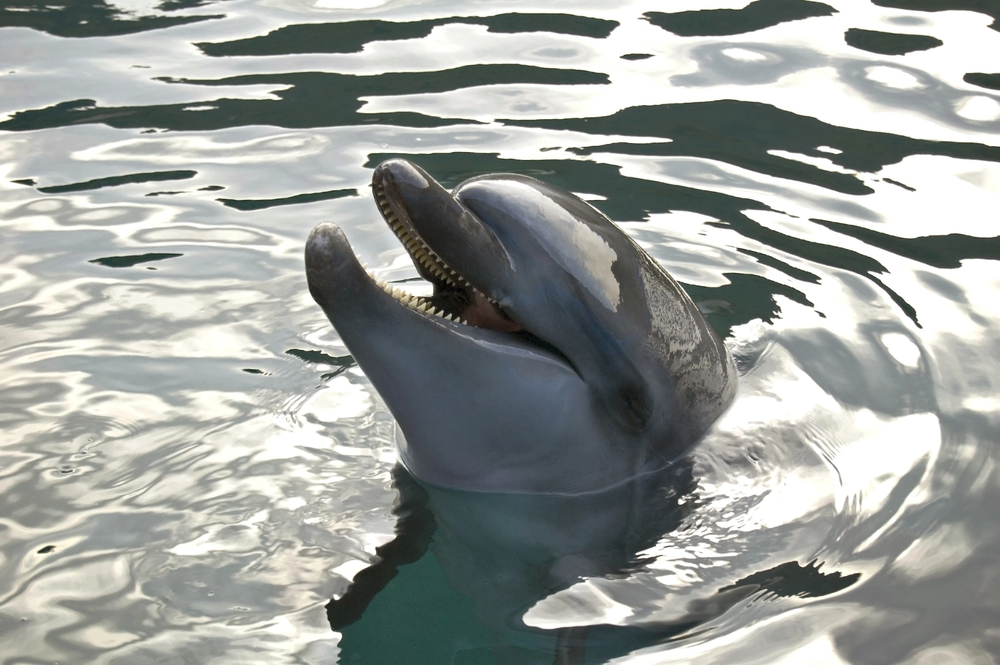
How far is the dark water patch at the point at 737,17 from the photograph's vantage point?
34.5 ft

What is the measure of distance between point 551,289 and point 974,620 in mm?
1979

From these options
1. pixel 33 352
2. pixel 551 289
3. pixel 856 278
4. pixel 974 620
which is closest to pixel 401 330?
pixel 551 289

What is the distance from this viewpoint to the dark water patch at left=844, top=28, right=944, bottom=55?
9945 millimetres

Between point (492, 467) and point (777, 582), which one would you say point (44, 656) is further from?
point (777, 582)

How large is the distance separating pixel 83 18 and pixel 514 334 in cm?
798

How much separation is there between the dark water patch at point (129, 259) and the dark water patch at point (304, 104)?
2078mm

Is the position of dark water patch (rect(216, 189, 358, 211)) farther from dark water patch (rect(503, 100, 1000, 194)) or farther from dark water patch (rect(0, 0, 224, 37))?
dark water patch (rect(0, 0, 224, 37))

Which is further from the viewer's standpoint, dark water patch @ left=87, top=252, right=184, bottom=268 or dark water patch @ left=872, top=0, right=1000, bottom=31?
dark water patch @ left=872, top=0, right=1000, bottom=31

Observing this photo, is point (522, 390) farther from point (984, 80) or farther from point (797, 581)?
point (984, 80)

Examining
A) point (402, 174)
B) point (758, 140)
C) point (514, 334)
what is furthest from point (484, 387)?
point (758, 140)

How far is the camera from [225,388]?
5871mm

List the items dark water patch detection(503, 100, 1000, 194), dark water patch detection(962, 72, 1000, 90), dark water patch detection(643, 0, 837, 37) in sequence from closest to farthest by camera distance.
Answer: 1. dark water patch detection(503, 100, 1000, 194)
2. dark water patch detection(962, 72, 1000, 90)
3. dark water patch detection(643, 0, 837, 37)

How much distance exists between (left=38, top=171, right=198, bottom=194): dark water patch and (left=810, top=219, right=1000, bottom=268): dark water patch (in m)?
4.50

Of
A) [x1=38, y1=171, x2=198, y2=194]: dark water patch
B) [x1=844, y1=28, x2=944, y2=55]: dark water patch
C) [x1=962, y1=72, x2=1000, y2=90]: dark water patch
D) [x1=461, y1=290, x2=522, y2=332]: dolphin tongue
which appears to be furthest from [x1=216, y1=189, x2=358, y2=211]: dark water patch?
[x1=962, y1=72, x2=1000, y2=90]: dark water patch
